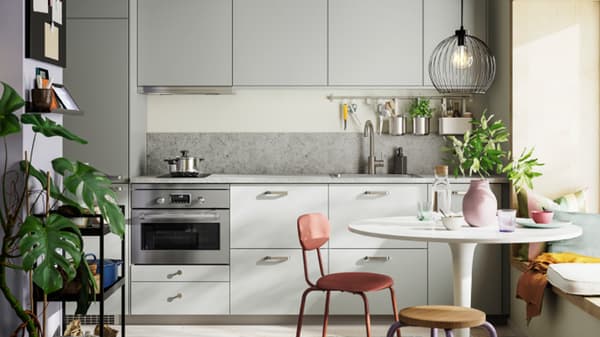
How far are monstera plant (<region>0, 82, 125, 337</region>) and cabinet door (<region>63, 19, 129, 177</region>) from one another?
153cm

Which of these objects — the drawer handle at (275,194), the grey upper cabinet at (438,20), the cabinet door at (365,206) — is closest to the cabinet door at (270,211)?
the drawer handle at (275,194)

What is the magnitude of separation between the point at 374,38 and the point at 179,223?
1845 millimetres

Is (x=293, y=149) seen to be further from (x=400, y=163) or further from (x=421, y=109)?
(x=421, y=109)

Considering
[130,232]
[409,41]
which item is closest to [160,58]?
[130,232]

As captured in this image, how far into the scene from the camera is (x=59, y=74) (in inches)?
146

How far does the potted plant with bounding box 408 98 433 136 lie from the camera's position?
5.38m

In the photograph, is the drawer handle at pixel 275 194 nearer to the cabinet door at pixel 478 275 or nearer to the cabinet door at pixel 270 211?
the cabinet door at pixel 270 211

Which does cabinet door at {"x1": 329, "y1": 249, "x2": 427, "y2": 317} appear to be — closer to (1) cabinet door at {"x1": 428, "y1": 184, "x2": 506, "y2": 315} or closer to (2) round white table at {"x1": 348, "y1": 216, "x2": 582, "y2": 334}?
(1) cabinet door at {"x1": 428, "y1": 184, "x2": 506, "y2": 315}

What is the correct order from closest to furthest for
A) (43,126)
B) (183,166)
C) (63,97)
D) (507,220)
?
(43,126), (507,220), (63,97), (183,166)

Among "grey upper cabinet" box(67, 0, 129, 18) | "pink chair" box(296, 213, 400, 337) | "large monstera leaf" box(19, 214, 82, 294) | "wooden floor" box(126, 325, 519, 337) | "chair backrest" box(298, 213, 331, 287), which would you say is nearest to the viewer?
"large monstera leaf" box(19, 214, 82, 294)

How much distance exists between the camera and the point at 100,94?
16.3 ft

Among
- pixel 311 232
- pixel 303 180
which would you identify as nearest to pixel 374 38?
pixel 303 180

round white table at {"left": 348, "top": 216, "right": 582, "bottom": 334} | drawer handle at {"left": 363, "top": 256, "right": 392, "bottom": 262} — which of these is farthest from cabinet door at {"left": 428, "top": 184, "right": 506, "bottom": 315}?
round white table at {"left": 348, "top": 216, "right": 582, "bottom": 334}

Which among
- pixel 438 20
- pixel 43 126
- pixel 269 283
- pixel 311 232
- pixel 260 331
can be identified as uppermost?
pixel 438 20
